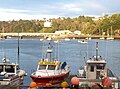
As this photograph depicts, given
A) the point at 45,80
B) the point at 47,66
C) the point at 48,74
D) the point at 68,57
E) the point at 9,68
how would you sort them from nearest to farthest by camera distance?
the point at 45,80 < the point at 48,74 < the point at 47,66 < the point at 9,68 < the point at 68,57

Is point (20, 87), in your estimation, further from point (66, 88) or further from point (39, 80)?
point (39, 80)

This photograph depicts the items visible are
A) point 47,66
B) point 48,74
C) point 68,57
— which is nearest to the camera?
point 48,74

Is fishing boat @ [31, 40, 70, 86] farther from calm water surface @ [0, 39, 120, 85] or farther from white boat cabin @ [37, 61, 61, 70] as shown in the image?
calm water surface @ [0, 39, 120, 85]

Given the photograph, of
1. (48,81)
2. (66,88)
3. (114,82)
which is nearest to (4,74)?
(48,81)

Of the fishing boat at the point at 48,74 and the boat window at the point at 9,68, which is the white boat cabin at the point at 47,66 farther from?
the boat window at the point at 9,68

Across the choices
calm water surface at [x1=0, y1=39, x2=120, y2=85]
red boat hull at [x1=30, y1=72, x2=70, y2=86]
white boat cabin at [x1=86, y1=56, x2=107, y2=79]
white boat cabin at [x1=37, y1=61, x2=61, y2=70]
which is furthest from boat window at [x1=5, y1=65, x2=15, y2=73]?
white boat cabin at [x1=86, y1=56, x2=107, y2=79]

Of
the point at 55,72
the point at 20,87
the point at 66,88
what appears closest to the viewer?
the point at 66,88

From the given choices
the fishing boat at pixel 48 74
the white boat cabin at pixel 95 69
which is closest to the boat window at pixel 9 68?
the fishing boat at pixel 48 74

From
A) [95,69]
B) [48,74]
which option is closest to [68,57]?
[48,74]

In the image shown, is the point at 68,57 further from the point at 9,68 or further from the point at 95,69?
the point at 95,69

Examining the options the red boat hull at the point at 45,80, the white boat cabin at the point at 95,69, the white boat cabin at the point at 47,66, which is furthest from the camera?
the white boat cabin at the point at 47,66

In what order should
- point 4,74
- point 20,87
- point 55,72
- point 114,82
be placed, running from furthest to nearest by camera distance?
1. point 55,72
2. point 4,74
3. point 114,82
4. point 20,87

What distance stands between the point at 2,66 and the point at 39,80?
3797mm

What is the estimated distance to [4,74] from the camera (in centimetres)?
2983
